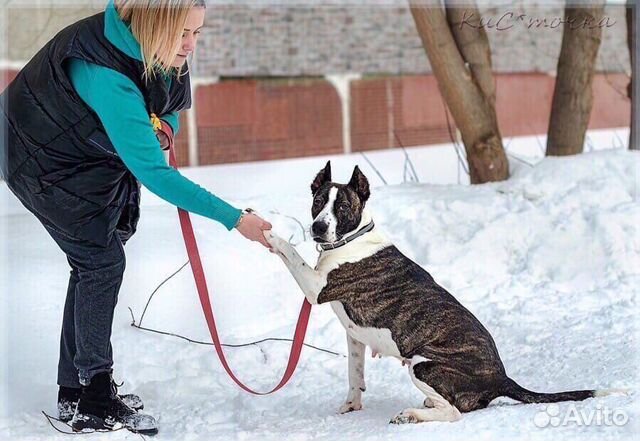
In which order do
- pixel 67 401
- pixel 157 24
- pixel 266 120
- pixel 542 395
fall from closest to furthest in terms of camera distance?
pixel 157 24, pixel 542 395, pixel 67 401, pixel 266 120

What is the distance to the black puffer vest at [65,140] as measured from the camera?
330 cm

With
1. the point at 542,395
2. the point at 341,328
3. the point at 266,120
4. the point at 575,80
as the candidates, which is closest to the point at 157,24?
the point at 542,395

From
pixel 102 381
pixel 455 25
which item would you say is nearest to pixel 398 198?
pixel 455 25

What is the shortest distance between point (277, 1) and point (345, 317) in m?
8.06

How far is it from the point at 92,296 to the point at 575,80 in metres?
4.57

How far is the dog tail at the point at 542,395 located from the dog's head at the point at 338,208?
2.87ft

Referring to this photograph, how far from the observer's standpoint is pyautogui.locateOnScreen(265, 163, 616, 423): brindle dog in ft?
11.4

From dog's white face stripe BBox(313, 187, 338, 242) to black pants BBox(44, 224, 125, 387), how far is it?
83 cm

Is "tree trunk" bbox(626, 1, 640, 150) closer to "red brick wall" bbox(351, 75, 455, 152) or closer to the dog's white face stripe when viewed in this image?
the dog's white face stripe

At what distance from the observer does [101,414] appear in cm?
359

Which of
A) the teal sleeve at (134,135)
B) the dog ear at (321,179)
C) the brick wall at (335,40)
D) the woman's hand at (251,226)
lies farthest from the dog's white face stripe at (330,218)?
the brick wall at (335,40)

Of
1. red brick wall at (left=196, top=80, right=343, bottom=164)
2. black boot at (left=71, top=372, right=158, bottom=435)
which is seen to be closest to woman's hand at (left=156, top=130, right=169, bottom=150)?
black boot at (left=71, top=372, right=158, bottom=435)

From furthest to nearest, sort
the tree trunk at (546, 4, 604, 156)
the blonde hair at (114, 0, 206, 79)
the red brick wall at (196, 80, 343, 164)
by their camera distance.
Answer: the red brick wall at (196, 80, 343, 164) → the tree trunk at (546, 4, 604, 156) → the blonde hair at (114, 0, 206, 79)

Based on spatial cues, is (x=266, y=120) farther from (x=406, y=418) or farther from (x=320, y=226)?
(x=406, y=418)
